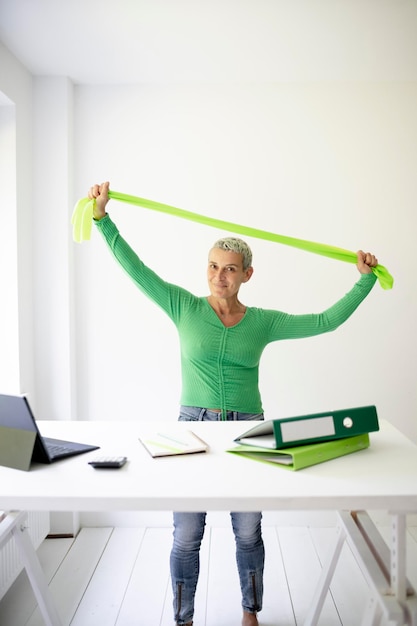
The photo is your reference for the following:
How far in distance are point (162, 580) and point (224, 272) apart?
60.6 inches

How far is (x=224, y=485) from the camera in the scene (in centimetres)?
143

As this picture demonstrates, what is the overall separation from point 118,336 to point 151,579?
132 cm

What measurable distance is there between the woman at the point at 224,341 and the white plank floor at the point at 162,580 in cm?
34

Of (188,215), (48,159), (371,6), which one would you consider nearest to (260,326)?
(188,215)

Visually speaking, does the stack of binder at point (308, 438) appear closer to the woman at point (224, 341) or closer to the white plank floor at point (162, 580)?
the woman at point (224, 341)

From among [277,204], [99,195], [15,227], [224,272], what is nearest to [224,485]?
[224,272]

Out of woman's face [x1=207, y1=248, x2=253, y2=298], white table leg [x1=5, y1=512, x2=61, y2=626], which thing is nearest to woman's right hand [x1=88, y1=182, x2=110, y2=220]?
woman's face [x1=207, y1=248, x2=253, y2=298]

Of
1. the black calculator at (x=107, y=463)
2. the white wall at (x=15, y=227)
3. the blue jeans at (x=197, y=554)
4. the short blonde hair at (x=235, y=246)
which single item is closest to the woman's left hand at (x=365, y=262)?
the short blonde hair at (x=235, y=246)

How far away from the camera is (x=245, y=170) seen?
3246mm

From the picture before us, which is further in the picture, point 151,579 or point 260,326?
point 151,579

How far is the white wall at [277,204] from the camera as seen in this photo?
323cm

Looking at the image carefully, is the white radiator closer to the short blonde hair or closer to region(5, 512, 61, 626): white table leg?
region(5, 512, 61, 626): white table leg

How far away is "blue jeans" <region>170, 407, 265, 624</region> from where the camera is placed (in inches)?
79.7

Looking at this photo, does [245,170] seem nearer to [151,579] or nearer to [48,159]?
[48,159]
